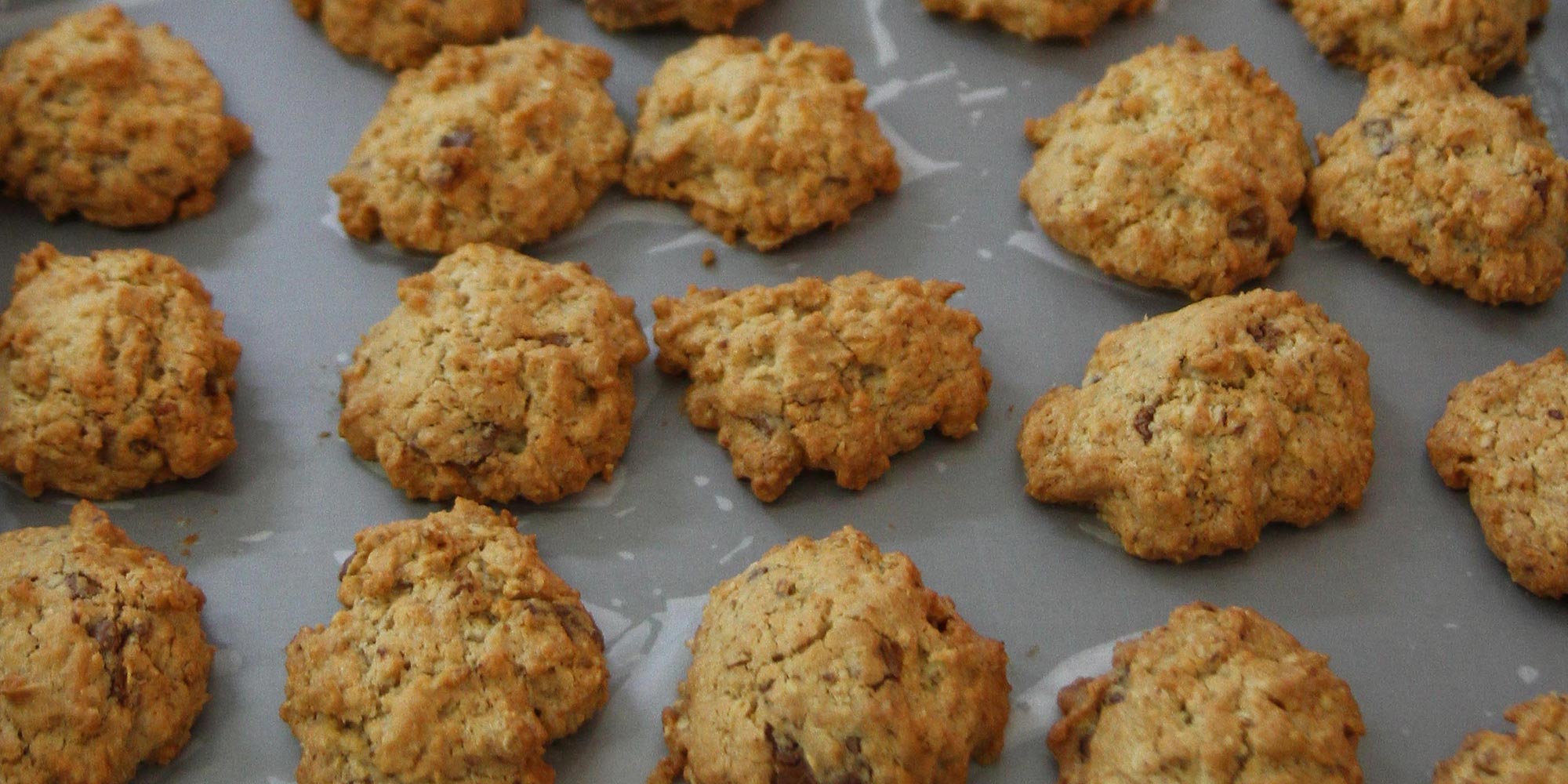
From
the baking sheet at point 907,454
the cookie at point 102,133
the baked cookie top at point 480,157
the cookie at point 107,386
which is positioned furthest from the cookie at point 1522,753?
the cookie at point 102,133

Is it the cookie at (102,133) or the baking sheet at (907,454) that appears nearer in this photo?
the baking sheet at (907,454)

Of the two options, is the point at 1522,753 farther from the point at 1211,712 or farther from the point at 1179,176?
the point at 1179,176

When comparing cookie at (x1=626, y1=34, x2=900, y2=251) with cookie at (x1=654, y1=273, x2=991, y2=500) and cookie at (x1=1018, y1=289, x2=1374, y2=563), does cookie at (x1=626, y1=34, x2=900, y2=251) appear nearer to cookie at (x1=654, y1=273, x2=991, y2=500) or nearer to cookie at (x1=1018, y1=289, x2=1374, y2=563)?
cookie at (x1=654, y1=273, x2=991, y2=500)

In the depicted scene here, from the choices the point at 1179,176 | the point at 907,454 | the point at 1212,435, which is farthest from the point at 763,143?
the point at 1212,435

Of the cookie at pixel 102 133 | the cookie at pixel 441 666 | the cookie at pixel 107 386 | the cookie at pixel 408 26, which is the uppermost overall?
the cookie at pixel 408 26

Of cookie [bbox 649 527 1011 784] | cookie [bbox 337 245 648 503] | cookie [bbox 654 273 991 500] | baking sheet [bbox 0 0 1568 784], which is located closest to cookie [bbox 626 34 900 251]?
baking sheet [bbox 0 0 1568 784]

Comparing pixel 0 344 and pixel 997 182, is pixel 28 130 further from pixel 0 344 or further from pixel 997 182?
pixel 997 182

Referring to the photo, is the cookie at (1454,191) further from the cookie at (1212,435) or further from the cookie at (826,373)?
the cookie at (826,373)
